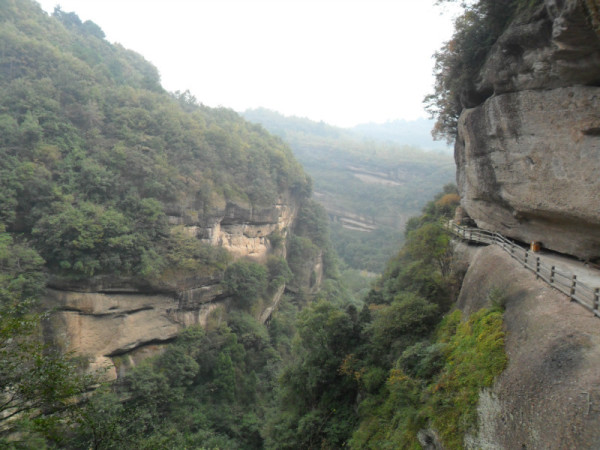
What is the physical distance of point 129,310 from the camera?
21.6m

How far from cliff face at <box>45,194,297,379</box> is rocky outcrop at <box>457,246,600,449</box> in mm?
15995

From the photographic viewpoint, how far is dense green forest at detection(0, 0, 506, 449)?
825 cm

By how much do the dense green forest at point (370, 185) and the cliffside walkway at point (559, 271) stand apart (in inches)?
1993

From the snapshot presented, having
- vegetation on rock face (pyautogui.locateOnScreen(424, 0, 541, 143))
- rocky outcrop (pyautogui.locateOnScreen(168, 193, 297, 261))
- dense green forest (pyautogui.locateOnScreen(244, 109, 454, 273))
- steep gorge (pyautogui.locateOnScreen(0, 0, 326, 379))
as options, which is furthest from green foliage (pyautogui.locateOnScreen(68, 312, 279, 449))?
dense green forest (pyautogui.locateOnScreen(244, 109, 454, 273))

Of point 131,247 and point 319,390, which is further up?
point 131,247

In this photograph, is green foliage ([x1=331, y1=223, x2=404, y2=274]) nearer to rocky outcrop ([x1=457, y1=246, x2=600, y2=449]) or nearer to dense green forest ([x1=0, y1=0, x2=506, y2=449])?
dense green forest ([x1=0, y1=0, x2=506, y2=449])

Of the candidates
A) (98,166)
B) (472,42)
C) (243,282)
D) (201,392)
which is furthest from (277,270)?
(472,42)

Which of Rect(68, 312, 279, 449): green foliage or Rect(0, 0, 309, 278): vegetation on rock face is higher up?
Rect(0, 0, 309, 278): vegetation on rock face

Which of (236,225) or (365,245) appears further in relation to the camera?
(365,245)

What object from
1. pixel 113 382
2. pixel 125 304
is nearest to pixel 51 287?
pixel 125 304

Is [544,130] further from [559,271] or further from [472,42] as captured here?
[472,42]

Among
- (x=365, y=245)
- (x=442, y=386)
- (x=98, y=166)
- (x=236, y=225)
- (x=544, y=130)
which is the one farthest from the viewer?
(x=365, y=245)

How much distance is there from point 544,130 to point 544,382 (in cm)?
775

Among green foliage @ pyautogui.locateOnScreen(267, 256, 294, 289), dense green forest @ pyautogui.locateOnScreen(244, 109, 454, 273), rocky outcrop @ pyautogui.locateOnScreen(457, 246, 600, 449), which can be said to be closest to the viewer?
rocky outcrop @ pyautogui.locateOnScreen(457, 246, 600, 449)
